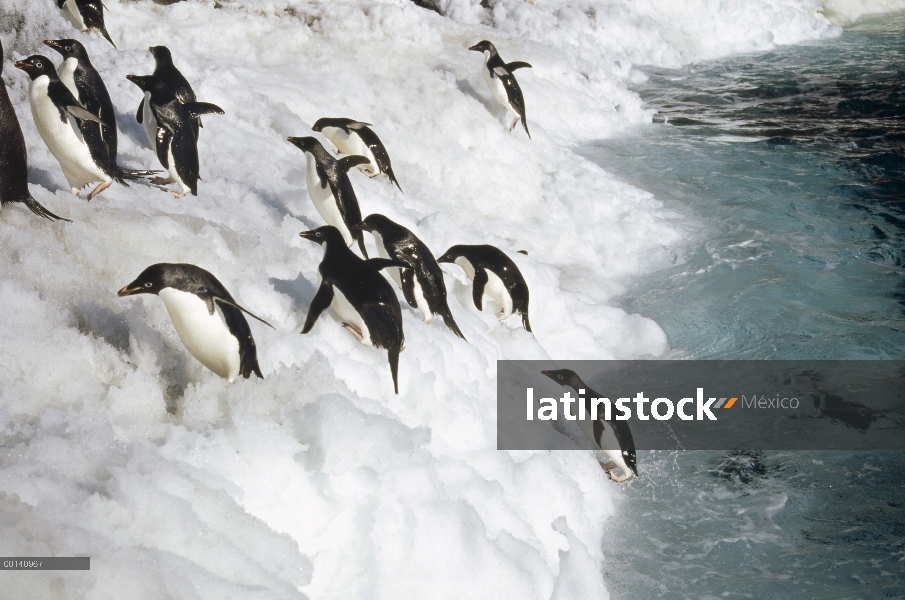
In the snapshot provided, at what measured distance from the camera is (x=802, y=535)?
12.0ft

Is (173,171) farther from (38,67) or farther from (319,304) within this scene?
(319,304)

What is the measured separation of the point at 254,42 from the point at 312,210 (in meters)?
3.28

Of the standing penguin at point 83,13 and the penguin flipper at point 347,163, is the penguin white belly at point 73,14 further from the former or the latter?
the penguin flipper at point 347,163

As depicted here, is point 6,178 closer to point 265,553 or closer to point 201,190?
point 201,190

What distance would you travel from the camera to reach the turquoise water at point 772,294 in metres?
3.56

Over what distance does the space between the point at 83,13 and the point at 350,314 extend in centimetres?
384

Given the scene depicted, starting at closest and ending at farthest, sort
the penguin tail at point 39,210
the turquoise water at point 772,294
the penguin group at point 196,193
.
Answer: the penguin group at point 196,193 < the penguin tail at point 39,210 < the turquoise water at point 772,294

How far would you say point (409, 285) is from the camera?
402cm

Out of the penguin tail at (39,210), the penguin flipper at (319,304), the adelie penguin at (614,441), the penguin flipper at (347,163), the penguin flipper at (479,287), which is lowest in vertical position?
the adelie penguin at (614,441)

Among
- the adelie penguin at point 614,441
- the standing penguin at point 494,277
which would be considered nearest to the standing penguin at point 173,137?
the standing penguin at point 494,277

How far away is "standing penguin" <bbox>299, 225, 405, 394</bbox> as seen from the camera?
130 inches

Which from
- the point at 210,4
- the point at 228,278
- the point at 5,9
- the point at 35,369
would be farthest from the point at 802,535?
the point at 210,4

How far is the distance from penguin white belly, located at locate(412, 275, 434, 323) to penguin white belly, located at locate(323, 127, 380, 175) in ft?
6.09

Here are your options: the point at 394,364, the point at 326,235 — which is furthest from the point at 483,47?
the point at 394,364
